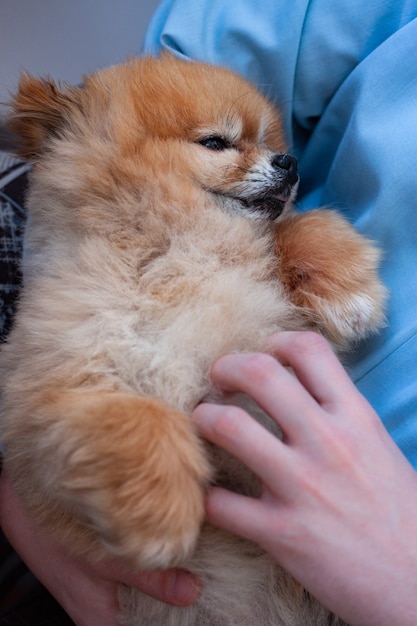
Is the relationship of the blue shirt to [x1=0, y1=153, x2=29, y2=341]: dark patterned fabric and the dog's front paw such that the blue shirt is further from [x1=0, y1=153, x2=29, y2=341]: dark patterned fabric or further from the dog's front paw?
[x1=0, y1=153, x2=29, y2=341]: dark patterned fabric

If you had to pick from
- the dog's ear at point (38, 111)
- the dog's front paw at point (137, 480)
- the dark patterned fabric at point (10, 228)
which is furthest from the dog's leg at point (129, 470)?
the dark patterned fabric at point (10, 228)

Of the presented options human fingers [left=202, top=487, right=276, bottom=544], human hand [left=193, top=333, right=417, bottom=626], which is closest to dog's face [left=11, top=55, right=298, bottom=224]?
human hand [left=193, top=333, right=417, bottom=626]

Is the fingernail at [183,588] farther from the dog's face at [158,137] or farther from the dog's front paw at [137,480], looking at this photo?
the dog's face at [158,137]

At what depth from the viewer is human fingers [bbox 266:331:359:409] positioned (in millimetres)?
828

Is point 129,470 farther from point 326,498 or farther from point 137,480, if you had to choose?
point 326,498

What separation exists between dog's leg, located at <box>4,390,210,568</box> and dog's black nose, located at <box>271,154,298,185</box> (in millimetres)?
629

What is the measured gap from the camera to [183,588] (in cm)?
85

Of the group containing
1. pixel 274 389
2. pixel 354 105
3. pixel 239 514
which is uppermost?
pixel 354 105

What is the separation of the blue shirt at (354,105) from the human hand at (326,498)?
22cm

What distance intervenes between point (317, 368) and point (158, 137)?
594 millimetres

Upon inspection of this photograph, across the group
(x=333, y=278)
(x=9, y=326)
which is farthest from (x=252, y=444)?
(x=9, y=326)

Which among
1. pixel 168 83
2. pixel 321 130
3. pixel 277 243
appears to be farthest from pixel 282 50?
pixel 277 243

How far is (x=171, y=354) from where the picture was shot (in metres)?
0.88

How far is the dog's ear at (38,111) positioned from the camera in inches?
47.8
